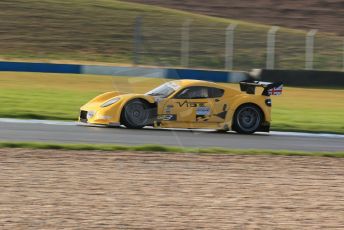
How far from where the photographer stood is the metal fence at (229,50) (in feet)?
99.5

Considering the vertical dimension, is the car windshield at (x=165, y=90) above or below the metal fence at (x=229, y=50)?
below

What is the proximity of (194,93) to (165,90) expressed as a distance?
592 millimetres

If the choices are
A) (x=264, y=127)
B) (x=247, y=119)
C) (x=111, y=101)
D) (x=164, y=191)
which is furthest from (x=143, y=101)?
(x=164, y=191)

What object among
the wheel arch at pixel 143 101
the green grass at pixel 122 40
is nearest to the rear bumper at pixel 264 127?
the wheel arch at pixel 143 101

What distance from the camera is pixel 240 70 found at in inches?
1188

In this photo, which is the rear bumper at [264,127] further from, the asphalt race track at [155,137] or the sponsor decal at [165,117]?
the sponsor decal at [165,117]

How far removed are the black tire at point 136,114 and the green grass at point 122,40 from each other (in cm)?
1529

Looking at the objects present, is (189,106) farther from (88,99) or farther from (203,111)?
(88,99)

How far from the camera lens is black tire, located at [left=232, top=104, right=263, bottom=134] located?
1571 centimetres

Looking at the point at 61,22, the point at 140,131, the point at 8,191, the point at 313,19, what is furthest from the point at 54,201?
the point at 313,19

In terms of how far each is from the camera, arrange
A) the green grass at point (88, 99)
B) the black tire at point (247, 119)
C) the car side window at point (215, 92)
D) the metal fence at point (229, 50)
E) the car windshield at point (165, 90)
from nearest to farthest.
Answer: the car windshield at point (165, 90), the car side window at point (215, 92), the black tire at point (247, 119), the green grass at point (88, 99), the metal fence at point (229, 50)

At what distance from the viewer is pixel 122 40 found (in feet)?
115

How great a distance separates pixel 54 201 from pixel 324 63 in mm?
24467

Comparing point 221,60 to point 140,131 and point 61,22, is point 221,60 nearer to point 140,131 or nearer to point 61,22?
point 61,22
